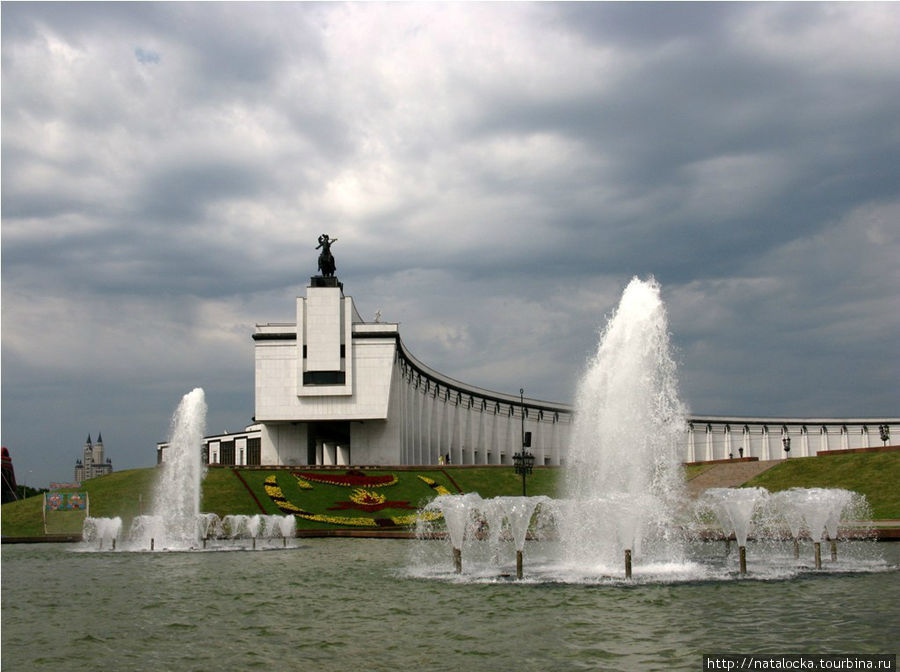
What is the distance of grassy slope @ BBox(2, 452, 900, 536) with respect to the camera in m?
42.9

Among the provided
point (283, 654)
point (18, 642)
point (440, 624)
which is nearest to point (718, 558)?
point (440, 624)

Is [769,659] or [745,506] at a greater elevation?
[745,506]

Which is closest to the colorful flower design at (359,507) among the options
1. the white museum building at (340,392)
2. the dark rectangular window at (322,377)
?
the white museum building at (340,392)

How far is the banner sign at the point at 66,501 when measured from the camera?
4438 cm

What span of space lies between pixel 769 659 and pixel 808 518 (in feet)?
41.6

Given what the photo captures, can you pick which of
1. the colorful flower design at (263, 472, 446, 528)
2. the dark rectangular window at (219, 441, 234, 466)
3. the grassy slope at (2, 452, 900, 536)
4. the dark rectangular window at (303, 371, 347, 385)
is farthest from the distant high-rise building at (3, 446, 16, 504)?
the dark rectangular window at (219, 441, 234, 466)

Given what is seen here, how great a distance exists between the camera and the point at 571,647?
13.3 metres

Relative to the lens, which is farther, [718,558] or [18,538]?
[18,538]

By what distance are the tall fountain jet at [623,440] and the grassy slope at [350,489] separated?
726 inches

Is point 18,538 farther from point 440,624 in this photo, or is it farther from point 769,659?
point 769,659

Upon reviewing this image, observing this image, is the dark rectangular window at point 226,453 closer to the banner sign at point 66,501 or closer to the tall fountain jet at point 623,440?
the banner sign at point 66,501

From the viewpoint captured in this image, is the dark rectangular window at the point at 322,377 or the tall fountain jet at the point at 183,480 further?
the dark rectangular window at the point at 322,377

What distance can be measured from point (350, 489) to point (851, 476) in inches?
1065

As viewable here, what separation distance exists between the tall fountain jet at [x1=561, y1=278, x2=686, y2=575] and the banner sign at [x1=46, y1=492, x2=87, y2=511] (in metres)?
29.9
